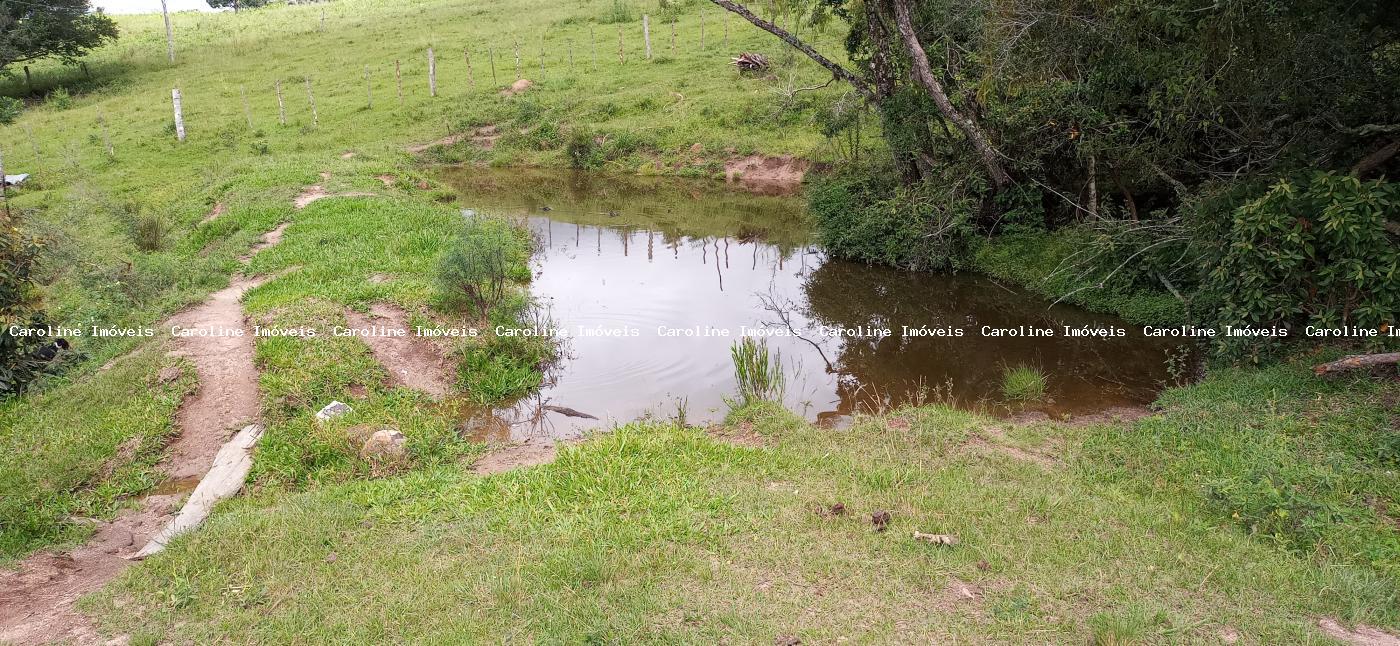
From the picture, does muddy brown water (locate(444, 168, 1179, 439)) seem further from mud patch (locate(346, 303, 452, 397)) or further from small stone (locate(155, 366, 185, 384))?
small stone (locate(155, 366, 185, 384))

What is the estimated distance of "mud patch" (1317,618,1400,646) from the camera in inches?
157

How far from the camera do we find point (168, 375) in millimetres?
8133

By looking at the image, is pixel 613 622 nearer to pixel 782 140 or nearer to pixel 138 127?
pixel 782 140

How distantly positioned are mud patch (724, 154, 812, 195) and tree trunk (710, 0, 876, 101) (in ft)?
22.6

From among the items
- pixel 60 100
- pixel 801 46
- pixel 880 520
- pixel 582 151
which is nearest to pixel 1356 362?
pixel 880 520

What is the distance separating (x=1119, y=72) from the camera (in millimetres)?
10102

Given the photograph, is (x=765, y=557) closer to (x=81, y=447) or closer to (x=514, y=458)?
(x=514, y=458)

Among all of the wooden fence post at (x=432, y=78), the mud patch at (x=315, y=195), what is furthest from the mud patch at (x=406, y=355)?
the wooden fence post at (x=432, y=78)

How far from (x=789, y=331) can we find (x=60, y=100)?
31677mm

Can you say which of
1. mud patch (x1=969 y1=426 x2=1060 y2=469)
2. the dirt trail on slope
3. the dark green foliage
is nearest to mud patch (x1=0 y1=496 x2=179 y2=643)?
the dirt trail on slope

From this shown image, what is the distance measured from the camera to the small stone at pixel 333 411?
725 centimetres

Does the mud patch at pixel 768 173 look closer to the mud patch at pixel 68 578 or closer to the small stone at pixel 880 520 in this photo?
the small stone at pixel 880 520

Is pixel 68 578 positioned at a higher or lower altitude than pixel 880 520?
lower

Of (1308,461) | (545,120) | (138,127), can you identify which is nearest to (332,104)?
(138,127)
